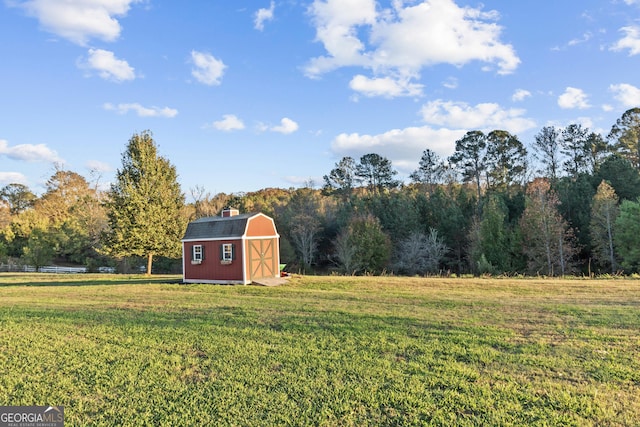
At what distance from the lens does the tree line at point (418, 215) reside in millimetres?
22703

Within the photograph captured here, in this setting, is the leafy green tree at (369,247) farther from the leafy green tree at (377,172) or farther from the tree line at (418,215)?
the leafy green tree at (377,172)

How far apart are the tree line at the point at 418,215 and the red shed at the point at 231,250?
5.26m

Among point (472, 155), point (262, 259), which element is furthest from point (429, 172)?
point (262, 259)

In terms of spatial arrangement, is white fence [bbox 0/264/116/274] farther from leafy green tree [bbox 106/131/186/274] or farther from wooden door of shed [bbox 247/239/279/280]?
wooden door of shed [bbox 247/239/279/280]

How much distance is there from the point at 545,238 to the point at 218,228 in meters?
23.0

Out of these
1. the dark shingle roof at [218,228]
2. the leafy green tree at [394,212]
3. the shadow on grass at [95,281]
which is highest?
the leafy green tree at [394,212]

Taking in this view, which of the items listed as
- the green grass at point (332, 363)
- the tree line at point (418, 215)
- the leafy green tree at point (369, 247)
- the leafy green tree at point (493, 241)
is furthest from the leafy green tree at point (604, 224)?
the green grass at point (332, 363)

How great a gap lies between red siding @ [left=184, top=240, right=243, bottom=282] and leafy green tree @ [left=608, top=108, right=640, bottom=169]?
38.2m

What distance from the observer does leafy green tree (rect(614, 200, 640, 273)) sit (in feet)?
82.4

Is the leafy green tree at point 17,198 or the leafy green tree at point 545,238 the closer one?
the leafy green tree at point 545,238

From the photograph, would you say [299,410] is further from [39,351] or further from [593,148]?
[593,148]

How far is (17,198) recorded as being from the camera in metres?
52.1

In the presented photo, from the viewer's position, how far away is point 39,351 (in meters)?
5.99

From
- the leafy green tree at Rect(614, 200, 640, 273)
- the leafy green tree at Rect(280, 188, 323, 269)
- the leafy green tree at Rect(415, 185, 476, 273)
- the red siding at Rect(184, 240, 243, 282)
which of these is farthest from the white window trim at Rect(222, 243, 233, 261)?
the leafy green tree at Rect(614, 200, 640, 273)
